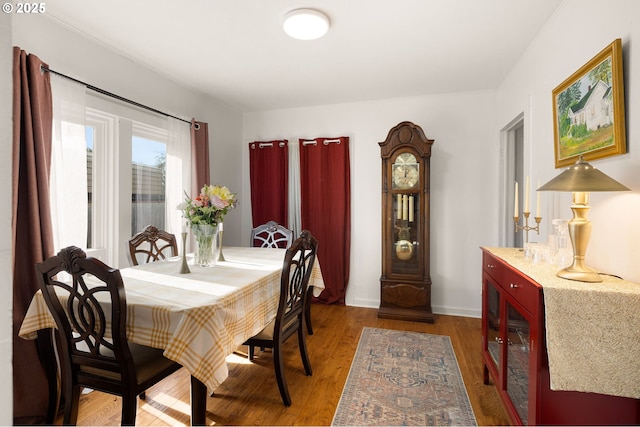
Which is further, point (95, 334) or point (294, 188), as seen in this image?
point (294, 188)

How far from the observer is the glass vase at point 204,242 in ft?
7.15

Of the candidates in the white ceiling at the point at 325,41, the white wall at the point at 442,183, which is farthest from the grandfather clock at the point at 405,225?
the white ceiling at the point at 325,41

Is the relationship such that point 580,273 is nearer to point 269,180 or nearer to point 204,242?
point 204,242

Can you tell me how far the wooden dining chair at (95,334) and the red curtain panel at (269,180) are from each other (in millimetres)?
2574

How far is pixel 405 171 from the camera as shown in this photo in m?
3.43

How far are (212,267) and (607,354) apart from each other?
81.4 inches

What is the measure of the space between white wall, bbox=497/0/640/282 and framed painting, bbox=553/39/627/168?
0.04 m

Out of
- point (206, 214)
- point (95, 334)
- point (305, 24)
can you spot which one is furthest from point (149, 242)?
point (305, 24)

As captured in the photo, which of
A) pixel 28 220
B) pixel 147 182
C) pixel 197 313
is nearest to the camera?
pixel 197 313

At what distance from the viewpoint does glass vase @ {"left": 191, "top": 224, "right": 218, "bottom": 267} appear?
218 cm

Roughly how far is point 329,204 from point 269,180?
84cm

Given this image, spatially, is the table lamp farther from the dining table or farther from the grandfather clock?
the grandfather clock
